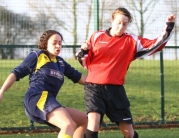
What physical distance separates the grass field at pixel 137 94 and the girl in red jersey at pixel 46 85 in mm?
4619

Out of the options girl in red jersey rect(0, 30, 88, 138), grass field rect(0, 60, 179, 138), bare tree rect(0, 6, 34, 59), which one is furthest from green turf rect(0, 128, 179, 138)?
girl in red jersey rect(0, 30, 88, 138)

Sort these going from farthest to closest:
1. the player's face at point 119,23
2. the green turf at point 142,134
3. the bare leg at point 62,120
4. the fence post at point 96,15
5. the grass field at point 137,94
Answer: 1. the grass field at point 137,94
2. the fence post at point 96,15
3. the green turf at point 142,134
4. the player's face at point 119,23
5. the bare leg at point 62,120

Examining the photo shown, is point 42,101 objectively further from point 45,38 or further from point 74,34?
point 74,34

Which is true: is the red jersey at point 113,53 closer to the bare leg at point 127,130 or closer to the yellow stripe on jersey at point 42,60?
the bare leg at point 127,130

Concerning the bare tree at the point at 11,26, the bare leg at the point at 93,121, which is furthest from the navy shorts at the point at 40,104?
the bare tree at the point at 11,26

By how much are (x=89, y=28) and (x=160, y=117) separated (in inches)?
101

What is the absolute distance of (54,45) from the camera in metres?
6.18

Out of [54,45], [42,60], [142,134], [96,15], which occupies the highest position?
[96,15]

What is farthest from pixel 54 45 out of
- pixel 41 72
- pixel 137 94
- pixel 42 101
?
pixel 137 94

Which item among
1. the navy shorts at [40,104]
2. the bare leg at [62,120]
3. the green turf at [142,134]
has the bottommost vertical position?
the green turf at [142,134]

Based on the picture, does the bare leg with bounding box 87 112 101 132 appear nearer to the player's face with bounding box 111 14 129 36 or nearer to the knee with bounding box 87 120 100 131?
the knee with bounding box 87 120 100 131

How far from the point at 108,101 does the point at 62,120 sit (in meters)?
0.94

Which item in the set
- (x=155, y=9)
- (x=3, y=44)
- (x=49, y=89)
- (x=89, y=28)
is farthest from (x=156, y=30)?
(x=49, y=89)

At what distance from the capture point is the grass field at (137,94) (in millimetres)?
11110
